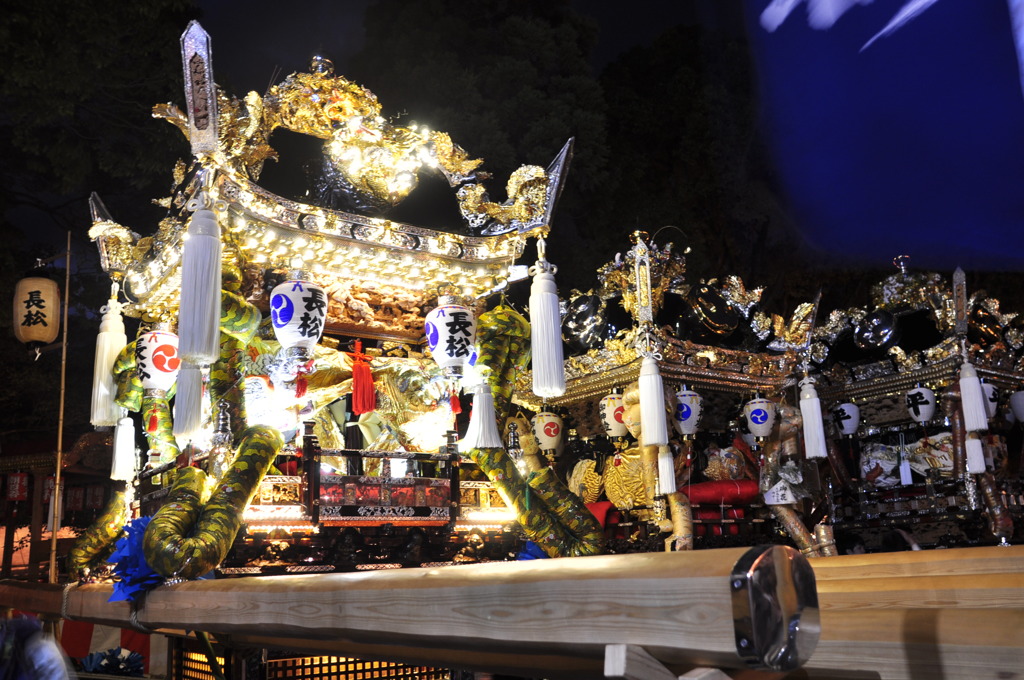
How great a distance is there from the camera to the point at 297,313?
21.0 ft

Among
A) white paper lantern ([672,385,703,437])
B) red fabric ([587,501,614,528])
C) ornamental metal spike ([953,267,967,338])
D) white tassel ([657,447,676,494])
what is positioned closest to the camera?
white tassel ([657,447,676,494])

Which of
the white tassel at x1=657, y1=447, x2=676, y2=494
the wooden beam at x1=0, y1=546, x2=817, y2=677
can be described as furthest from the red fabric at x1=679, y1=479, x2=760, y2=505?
the wooden beam at x1=0, y1=546, x2=817, y2=677

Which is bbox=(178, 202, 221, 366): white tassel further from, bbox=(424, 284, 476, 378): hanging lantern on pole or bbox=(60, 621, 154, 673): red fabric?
bbox=(60, 621, 154, 673): red fabric

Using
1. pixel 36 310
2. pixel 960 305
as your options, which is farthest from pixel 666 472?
pixel 36 310

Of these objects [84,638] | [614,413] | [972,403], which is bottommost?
[84,638]

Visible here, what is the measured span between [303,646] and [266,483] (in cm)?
370

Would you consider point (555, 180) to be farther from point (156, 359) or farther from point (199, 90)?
point (156, 359)

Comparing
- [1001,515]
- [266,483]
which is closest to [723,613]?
[266,483]

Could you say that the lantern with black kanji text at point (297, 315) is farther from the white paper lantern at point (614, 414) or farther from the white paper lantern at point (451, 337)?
the white paper lantern at point (614, 414)

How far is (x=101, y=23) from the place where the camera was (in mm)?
10227

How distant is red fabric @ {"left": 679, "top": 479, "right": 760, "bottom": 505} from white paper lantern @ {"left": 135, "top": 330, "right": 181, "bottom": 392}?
Answer: 500 centimetres

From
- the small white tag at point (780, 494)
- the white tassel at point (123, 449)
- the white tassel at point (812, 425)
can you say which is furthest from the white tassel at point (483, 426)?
the white tassel at point (812, 425)

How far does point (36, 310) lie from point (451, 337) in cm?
528

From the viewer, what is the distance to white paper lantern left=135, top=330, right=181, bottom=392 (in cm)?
729
